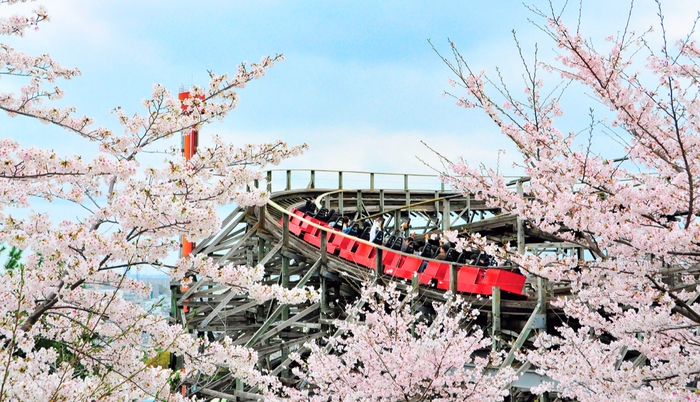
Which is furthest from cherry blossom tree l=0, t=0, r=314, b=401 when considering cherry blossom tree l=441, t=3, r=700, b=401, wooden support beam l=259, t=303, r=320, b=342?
wooden support beam l=259, t=303, r=320, b=342

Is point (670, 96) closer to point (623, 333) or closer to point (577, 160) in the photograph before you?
point (577, 160)

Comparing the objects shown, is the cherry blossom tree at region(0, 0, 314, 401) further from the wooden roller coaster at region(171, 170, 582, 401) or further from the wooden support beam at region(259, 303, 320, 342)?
the wooden support beam at region(259, 303, 320, 342)

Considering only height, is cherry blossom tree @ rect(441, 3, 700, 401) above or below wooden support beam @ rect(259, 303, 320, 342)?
above

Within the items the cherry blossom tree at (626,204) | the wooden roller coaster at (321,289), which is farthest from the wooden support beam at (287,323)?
the cherry blossom tree at (626,204)

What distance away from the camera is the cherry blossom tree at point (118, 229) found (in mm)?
5133

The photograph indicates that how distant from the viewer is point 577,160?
21.2ft

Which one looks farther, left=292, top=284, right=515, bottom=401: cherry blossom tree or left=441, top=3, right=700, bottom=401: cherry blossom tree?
left=292, top=284, right=515, bottom=401: cherry blossom tree

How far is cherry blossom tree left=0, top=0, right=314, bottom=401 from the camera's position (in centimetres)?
513

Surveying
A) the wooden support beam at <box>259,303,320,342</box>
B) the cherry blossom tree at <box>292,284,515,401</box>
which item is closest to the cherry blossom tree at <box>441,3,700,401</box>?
the cherry blossom tree at <box>292,284,515,401</box>

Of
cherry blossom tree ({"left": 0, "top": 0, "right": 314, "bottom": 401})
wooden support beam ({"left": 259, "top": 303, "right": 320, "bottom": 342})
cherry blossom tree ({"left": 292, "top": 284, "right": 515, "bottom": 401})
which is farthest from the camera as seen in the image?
wooden support beam ({"left": 259, "top": 303, "right": 320, "bottom": 342})

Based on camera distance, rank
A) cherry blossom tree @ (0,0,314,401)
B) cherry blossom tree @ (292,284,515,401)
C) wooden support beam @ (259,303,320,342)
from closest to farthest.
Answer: cherry blossom tree @ (0,0,314,401) < cherry blossom tree @ (292,284,515,401) < wooden support beam @ (259,303,320,342)

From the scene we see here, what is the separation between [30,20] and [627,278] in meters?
5.40

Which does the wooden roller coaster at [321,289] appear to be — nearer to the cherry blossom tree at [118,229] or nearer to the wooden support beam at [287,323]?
the wooden support beam at [287,323]

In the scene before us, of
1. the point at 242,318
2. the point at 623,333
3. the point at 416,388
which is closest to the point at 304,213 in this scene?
the point at 242,318
